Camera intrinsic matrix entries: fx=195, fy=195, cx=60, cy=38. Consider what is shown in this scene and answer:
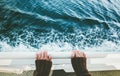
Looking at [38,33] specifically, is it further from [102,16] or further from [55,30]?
[102,16]

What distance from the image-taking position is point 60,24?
95 cm

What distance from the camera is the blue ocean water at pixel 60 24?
34.8 inches

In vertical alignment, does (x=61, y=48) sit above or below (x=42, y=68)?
above

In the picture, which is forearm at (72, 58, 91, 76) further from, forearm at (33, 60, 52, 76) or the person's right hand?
forearm at (33, 60, 52, 76)

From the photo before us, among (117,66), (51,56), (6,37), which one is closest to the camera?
(6,37)

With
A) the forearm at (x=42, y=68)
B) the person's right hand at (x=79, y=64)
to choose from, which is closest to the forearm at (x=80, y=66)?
the person's right hand at (x=79, y=64)

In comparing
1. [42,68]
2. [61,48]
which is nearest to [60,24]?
[61,48]

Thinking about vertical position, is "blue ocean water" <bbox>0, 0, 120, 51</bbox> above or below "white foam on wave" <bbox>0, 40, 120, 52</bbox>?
above

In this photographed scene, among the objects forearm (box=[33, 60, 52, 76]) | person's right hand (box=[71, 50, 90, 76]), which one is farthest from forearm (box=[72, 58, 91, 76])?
forearm (box=[33, 60, 52, 76])

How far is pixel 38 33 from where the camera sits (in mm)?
921

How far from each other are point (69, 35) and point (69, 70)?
0.21 metres

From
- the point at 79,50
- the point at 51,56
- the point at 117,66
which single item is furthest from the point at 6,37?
the point at 117,66

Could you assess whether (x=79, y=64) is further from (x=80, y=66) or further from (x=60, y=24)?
(x=60, y=24)

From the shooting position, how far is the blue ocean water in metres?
0.88
